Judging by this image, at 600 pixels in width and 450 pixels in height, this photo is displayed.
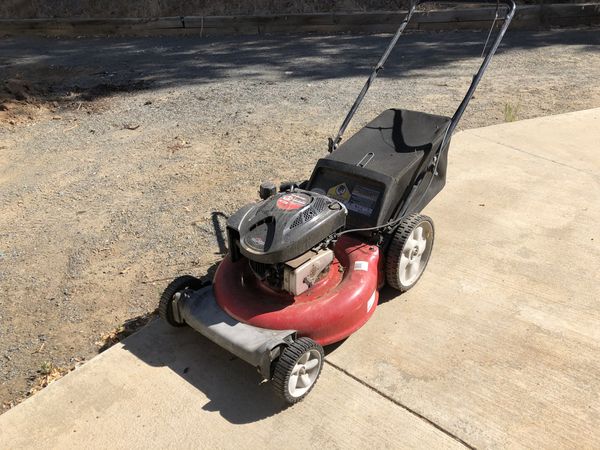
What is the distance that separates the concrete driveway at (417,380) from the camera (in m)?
2.84

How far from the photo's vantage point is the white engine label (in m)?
3.37

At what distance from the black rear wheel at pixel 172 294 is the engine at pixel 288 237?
355 mm

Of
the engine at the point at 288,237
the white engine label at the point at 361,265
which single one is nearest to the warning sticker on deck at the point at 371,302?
the white engine label at the point at 361,265

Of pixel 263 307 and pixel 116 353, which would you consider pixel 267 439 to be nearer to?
pixel 263 307

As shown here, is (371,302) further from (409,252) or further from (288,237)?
(288,237)

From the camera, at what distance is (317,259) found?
3.12 meters

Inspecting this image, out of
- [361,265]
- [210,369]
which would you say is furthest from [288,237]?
[210,369]

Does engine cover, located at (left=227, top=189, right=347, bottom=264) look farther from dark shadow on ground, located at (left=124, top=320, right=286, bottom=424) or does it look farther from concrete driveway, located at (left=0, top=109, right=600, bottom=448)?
concrete driveway, located at (left=0, top=109, right=600, bottom=448)

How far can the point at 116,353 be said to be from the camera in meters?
3.38

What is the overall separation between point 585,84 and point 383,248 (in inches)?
230

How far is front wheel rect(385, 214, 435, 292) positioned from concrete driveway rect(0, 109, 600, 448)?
123 mm

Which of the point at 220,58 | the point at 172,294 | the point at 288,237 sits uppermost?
the point at 288,237

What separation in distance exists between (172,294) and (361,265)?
1.11 m

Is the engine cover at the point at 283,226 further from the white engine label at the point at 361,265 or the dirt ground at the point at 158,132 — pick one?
the dirt ground at the point at 158,132
